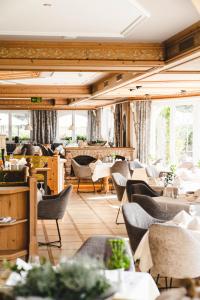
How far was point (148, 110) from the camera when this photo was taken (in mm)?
16812

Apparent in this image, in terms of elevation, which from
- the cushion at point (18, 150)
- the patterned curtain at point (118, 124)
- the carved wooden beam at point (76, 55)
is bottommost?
the cushion at point (18, 150)

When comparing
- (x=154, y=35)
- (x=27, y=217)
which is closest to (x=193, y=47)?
(x=154, y=35)

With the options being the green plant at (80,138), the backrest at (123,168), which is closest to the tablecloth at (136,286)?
the backrest at (123,168)

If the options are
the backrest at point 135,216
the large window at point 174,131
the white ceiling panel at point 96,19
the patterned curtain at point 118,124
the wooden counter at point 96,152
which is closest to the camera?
the white ceiling panel at point 96,19

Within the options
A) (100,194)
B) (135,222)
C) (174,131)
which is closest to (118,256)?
(135,222)

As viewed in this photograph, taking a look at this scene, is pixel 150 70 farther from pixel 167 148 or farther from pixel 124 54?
pixel 167 148

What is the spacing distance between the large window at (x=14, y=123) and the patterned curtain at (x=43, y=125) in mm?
402

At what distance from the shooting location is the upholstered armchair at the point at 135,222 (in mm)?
5523

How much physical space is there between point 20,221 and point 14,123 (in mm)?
19804

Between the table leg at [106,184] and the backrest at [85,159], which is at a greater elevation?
the backrest at [85,159]

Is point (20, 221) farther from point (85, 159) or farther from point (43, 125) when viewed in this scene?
point (43, 125)

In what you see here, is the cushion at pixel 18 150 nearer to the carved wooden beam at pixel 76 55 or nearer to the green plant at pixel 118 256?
the carved wooden beam at pixel 76 55

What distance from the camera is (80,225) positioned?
9484 millimetres

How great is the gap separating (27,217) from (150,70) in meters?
3.12
